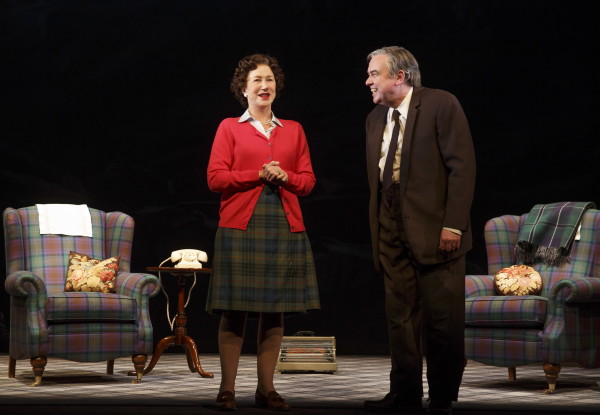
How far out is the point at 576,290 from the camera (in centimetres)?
462

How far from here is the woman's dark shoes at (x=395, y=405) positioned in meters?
3.47

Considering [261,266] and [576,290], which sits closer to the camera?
[261,266]

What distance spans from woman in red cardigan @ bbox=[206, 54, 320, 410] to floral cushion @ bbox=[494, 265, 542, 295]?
1.89 m

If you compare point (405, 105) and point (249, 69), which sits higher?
point (249, 69)

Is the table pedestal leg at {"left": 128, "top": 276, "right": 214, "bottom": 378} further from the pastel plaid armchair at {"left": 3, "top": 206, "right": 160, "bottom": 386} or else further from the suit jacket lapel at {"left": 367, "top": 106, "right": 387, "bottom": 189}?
the suit jacket lapel at {"left": 367, "top": 106, "right": 387, "bottom": 189}

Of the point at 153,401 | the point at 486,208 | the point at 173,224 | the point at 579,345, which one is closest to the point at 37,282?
the point at 153,401

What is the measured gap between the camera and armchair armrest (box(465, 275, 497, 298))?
17.0ft

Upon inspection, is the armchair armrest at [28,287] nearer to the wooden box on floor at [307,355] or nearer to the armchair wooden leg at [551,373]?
the wooden box on floor at [307,355]

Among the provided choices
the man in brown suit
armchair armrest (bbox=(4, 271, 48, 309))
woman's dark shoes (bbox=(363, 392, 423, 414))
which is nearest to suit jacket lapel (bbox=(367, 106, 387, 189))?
the man in brown suit

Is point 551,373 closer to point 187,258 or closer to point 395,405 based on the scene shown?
point 395,405

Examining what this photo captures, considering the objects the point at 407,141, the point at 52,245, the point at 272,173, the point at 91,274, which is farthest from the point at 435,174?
the point at 52,245

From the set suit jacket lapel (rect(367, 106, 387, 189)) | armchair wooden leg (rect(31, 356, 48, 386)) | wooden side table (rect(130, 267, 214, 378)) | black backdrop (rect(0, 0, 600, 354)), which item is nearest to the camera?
suit jacket lapel (rect(367, 106, 387, 189))

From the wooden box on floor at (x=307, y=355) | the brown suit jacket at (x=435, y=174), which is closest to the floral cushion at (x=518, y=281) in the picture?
the wooden box on floor at (x=307, y=355)

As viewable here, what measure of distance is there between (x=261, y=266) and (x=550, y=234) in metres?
A: 2.41
